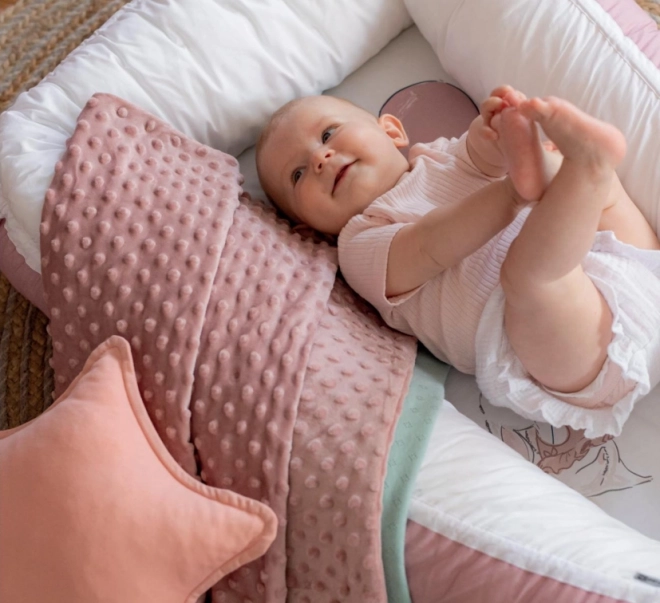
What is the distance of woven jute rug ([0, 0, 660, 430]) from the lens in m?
1.09

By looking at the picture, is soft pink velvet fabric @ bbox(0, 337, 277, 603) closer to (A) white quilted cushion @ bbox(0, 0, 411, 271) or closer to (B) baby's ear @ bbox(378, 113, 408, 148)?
(A) white quilted cushion @ bbox(0, 0, 411, 271)

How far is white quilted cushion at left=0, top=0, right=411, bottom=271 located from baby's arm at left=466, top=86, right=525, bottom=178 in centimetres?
35

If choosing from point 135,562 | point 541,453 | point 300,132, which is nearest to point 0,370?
point 135,562

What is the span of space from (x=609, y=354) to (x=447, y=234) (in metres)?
0.24

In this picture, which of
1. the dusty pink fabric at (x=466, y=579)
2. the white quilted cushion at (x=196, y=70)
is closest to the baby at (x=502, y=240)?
the white quilted cushion at (x=196, y=70)

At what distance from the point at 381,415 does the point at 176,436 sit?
25 cm

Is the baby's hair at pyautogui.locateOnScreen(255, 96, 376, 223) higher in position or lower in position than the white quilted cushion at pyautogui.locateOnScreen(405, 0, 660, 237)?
lower

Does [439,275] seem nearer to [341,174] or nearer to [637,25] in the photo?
[341,174]

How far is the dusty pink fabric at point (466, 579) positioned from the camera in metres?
0.75

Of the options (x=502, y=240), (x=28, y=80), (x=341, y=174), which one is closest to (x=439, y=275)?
(x=502, y=240)

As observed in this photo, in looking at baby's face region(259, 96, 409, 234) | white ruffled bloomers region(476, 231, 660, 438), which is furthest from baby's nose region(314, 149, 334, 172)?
white ruffled bloomers region(476, 231, 660, 438)

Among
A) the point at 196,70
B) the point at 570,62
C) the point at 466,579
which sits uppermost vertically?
the point at 570,62

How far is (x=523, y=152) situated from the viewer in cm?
74

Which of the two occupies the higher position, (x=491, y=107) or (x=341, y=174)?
(x=491, y=107)
